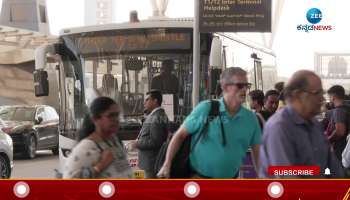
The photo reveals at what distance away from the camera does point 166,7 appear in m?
4.90

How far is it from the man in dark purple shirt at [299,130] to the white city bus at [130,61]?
1423 millimetres

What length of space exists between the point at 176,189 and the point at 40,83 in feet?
8.85

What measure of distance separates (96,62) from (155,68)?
0.45 meters

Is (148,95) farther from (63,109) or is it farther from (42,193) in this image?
(42,193)

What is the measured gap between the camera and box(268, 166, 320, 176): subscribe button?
334cm

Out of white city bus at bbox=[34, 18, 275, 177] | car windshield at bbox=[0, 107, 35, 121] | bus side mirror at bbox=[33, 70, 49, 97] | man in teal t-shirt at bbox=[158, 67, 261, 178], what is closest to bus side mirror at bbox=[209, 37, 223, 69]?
white city bus at bbox=[34, 18, 275, 177]

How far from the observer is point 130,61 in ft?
18.1

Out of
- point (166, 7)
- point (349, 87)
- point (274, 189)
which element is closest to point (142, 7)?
point (166, 7)

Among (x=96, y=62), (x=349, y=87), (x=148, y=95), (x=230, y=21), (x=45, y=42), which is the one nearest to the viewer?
(x=230, y=21)

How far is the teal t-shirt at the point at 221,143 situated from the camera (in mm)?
3852

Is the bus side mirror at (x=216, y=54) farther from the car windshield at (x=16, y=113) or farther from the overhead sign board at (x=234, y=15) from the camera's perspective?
the car windshield at (x=16, y=113)

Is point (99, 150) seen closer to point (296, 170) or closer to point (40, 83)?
point (296, 170)

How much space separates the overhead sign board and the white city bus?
455mm

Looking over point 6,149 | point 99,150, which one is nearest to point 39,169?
point 99,150
